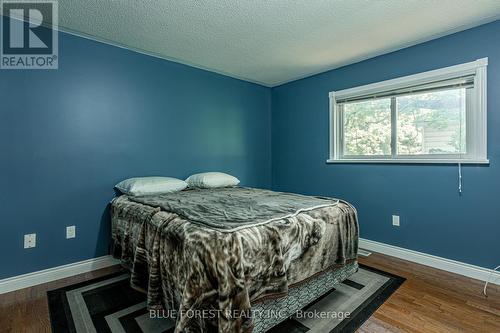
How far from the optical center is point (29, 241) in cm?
215

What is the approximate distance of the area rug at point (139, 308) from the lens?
158 centimetres

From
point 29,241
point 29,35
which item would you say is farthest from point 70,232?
point 29,35

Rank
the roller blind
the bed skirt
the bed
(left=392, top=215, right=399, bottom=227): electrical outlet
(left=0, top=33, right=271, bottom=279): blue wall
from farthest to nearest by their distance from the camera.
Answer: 1. (left=392, top=215, right=399, bottom=227): electrical outlet
2. the roller blind
3. (left=0, top=33, right=271, bottom=279): blue wall
4. the bed skirt
5. the bed

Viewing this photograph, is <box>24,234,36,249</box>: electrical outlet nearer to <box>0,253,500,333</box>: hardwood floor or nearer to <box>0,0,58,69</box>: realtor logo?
<box>0,253,500,333</box>: hardwood floor

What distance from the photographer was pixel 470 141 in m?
2.33

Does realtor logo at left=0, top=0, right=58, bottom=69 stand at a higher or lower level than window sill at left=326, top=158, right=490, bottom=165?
higher

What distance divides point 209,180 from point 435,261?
8.16 ft

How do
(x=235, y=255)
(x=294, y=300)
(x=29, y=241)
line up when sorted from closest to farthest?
(x=235, y=255) → (x=294, y=300) → (x=29, y=241)

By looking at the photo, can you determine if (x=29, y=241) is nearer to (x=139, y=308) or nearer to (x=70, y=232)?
(x=70, y=232)

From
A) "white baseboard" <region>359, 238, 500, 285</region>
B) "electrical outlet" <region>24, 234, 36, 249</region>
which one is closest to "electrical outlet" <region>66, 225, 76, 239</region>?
"electrical outlet" <region>24, 234, 36, 249</region>

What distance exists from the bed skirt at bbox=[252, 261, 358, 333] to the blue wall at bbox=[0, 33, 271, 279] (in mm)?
1927

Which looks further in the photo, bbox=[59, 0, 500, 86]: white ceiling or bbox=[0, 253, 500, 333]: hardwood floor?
bbox=[59, 0, 500, 86]: white ceiling

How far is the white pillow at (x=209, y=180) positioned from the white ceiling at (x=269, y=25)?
141 cm

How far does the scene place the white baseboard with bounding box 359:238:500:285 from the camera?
2.19m
